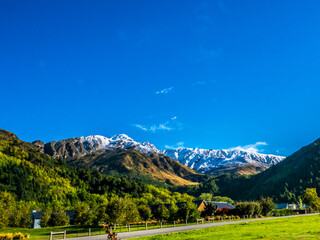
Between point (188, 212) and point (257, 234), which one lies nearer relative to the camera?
point (257, 234)

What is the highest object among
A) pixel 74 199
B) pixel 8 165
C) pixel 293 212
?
pixel 8 165

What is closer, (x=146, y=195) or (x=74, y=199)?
(x=74, y=199)

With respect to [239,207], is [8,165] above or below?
above

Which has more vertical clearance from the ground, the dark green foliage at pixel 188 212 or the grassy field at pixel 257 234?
the dark green foliage at pixel 188 212

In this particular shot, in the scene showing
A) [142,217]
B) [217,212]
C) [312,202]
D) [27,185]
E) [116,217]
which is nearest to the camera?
[116,217]

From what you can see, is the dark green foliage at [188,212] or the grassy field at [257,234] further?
the dark green foliage at [188,212]

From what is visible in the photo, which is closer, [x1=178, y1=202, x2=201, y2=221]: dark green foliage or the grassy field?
the grassy field

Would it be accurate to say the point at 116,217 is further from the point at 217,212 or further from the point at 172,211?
the point at 217,212

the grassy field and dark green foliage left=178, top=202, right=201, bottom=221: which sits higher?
dark green foliage left=178, top=202, right=201, bottom=221

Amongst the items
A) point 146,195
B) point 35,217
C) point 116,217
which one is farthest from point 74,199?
point 116,217

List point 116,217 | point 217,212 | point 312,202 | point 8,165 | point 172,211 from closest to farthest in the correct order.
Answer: point 116,217, point 172,211, point 217,212, point 312,202, point 8,165

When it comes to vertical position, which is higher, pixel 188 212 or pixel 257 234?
pixel 188 212

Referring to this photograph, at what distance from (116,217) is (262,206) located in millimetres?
74292

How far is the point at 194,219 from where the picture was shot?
3383 inches
